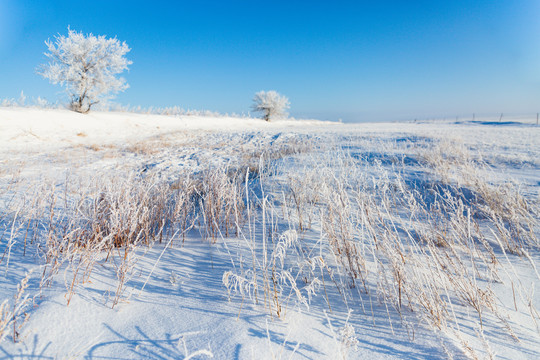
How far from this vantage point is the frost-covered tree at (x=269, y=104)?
37750mm

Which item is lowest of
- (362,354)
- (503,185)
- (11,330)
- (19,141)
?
(362,354)

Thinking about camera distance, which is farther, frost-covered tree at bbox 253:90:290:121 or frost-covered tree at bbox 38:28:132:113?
frost-covered tree at bbox 253:90:290:121

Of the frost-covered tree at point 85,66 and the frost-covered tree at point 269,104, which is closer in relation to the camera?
the frost-covered tree at point 85,66

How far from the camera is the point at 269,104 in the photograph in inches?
1481

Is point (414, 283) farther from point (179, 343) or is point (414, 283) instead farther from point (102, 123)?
point (102, 123)

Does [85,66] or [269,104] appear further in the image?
[269,104]

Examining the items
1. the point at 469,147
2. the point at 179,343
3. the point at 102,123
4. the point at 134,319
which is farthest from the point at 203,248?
the point at 102,123

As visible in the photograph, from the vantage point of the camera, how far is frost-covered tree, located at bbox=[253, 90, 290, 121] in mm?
37750

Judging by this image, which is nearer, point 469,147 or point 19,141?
point 469,147

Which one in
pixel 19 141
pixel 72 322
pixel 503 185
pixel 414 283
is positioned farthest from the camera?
pixel 19 141

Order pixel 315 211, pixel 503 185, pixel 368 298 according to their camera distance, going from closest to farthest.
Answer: pixel 368 298, pixel 315 211, pixel 503 185

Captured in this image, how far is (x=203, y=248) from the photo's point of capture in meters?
2.14

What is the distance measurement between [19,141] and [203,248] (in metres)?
12.7

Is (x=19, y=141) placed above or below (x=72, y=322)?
above
